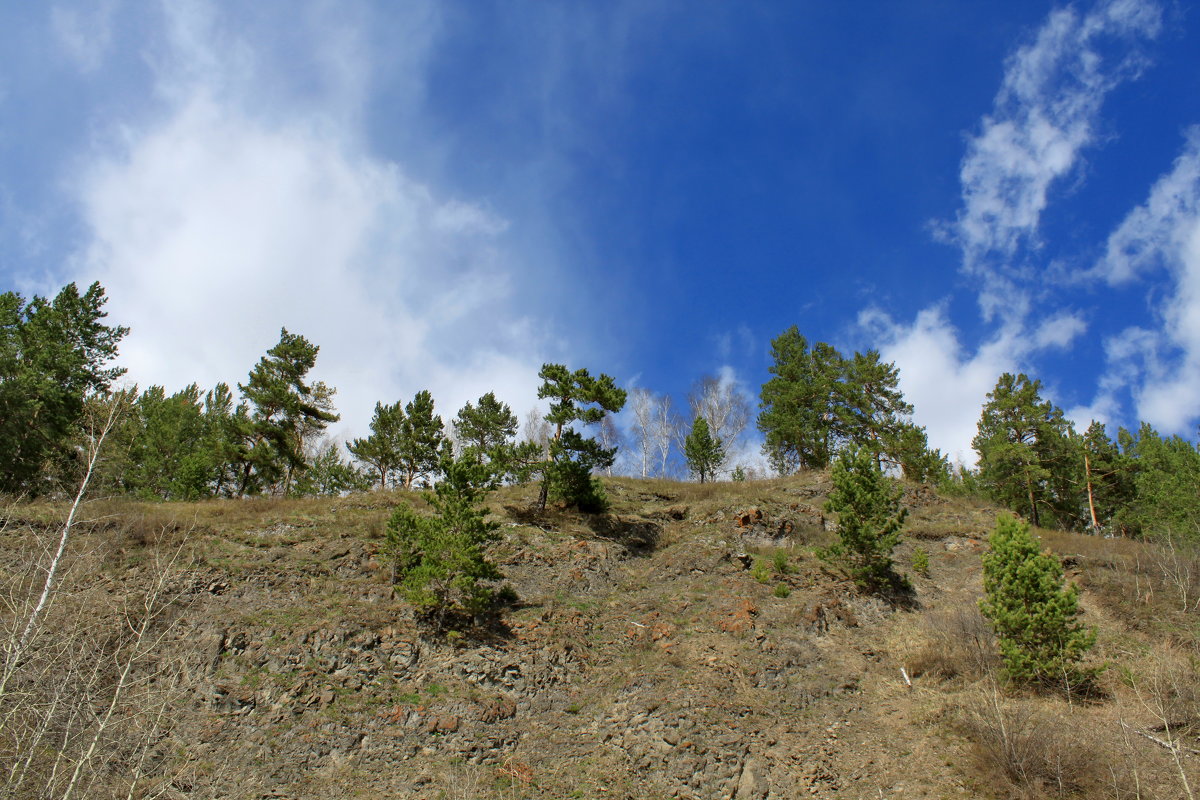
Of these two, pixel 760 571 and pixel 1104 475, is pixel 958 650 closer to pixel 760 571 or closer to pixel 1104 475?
pixel 760 571

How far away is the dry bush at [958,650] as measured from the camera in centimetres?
1809

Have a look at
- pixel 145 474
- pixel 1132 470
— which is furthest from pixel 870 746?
pixel 145 474

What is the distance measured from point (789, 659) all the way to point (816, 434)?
2297cm

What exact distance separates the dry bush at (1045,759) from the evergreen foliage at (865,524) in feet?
28.7

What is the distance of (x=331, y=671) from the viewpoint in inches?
710

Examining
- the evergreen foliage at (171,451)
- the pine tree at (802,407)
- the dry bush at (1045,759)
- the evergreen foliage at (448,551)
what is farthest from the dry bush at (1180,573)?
the evergreen foliage at (171,451)

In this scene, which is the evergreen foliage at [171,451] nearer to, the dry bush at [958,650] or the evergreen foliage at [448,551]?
the evergreen foliage at [448,551]

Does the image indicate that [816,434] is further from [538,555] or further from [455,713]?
[455,713]

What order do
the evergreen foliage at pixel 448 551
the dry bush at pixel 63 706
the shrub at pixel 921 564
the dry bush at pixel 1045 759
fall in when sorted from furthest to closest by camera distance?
the shrub at pixel 921 564 < the evergreen foliage at pixel 448 551 < the dry bush at pixel 1045 759 < the dry bush at pixel 63 706

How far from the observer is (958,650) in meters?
18.7

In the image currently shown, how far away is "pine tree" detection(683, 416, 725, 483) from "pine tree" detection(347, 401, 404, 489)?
2126cm

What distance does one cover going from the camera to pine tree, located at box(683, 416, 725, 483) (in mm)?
42750

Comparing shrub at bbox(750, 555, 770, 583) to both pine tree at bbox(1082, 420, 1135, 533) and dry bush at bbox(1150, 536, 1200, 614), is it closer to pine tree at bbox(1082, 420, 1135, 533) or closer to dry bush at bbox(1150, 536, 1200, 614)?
dry bush at bbox(1150, 536, 1200, 614)

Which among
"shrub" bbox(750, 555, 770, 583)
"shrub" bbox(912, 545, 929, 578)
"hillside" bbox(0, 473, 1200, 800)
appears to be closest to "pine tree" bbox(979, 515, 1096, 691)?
"hillside" bbox(0, 473, 1200, 800)
